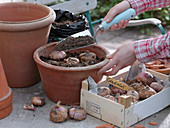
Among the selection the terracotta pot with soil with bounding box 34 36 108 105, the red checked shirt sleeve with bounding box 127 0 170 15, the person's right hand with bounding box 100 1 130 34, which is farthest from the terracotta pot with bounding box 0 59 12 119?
the red checked shirt sleeve with bounding box 127 0 170 15

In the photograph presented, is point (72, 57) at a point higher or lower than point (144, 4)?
lower

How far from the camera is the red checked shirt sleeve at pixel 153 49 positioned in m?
1.93

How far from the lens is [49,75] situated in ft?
7.53

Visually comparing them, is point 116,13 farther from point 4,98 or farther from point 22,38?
point 4,98

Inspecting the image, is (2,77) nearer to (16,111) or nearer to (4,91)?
(4,91)

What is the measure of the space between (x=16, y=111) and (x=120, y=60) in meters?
0.94

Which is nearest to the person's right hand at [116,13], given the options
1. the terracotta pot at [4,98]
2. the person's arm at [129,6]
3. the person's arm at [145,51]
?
the person's arm at [129,6]

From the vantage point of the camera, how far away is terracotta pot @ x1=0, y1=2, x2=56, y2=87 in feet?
7.93

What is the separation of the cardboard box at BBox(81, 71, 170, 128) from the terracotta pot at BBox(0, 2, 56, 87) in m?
0.63

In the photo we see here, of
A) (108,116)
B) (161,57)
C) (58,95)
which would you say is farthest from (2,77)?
(161,57)

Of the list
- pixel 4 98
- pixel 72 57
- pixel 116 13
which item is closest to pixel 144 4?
pixel 116 13

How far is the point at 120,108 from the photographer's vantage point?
2.03m

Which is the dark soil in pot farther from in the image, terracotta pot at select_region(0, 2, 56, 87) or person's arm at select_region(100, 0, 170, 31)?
person's arm at select_region(100, 0, 170, 31)

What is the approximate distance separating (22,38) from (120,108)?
103 centimetres
